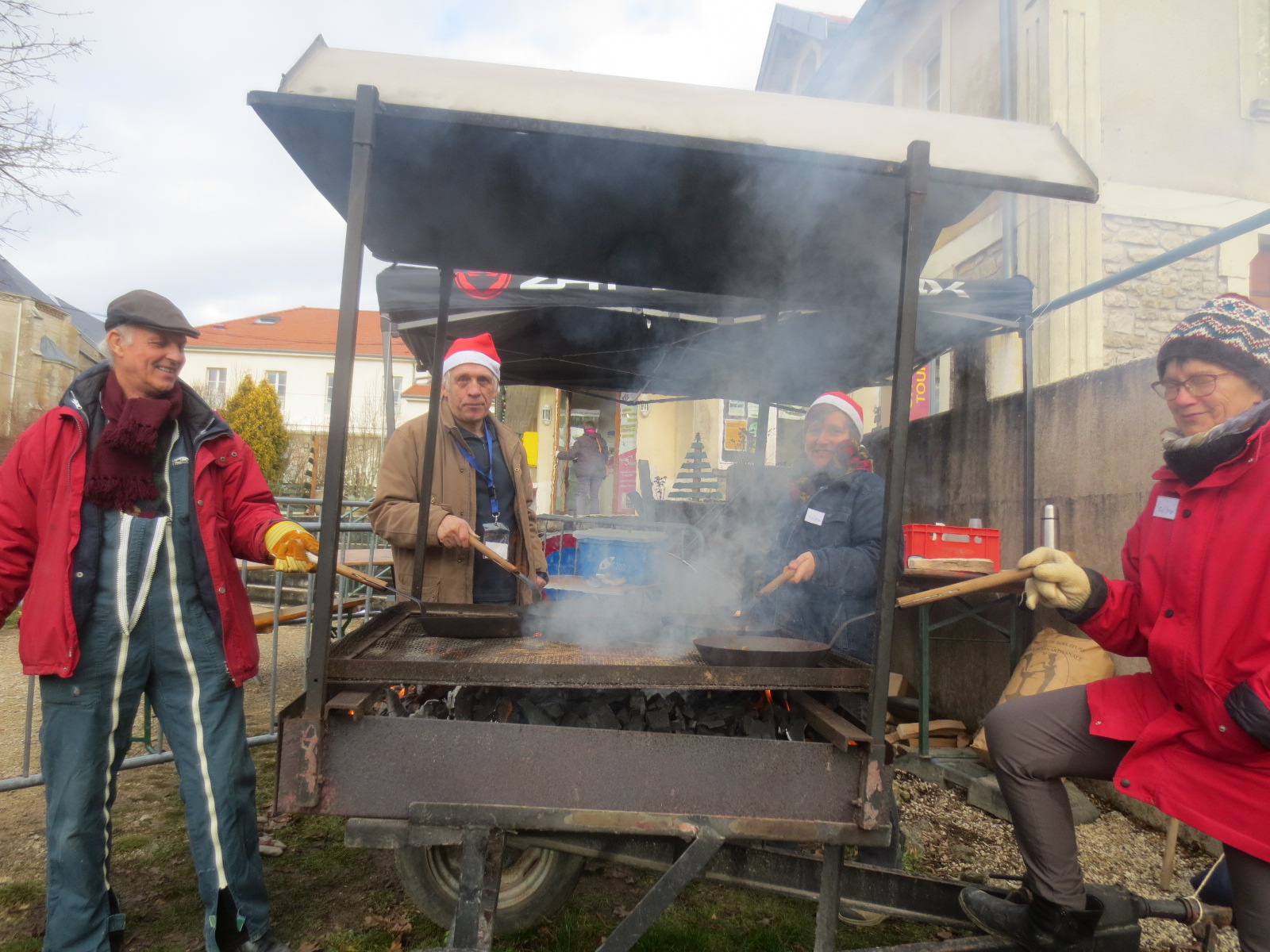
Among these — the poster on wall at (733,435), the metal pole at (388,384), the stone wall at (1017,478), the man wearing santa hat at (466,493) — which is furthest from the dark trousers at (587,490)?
the man wearing santa hat at (466,493)

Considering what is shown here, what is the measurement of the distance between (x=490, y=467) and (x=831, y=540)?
1.70m

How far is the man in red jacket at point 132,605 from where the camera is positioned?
2.24 meters

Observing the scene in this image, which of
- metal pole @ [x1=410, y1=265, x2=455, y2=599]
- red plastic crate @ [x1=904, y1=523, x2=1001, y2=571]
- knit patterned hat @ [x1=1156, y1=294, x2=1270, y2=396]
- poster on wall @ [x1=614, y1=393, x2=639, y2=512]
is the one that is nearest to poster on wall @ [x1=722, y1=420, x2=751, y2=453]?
poster on wall @ [x1=614, y1=393, x2=639, y2=512]

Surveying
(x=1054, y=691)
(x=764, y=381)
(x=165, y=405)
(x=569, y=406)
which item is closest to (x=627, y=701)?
(x=1054, y=691)

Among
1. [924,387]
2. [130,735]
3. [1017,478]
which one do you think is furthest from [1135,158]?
[130,735]

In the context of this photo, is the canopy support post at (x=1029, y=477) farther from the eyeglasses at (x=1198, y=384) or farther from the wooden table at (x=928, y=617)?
the eyeglasses at (x=1198, y=384)

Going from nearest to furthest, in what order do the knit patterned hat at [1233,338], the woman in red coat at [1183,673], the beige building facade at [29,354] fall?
1. the woman in red coat at [1183,673]
2. the knit patterned hat at [1233,338]
3. the beige building facade at [29,354]

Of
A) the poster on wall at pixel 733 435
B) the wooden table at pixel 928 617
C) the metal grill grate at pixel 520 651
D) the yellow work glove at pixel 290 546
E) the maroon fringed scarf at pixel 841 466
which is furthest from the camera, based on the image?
the poster on wall at pixel 733 435

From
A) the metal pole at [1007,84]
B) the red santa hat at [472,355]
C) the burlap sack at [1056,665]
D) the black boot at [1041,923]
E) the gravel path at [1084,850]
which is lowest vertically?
the gravel path at [1084,850]

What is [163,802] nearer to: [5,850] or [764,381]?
[5,850]

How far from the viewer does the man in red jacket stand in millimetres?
2236

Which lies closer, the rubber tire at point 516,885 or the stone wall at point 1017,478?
the rubber tire at point 516,885

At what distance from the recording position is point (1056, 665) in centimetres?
405

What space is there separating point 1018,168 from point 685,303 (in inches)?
111
